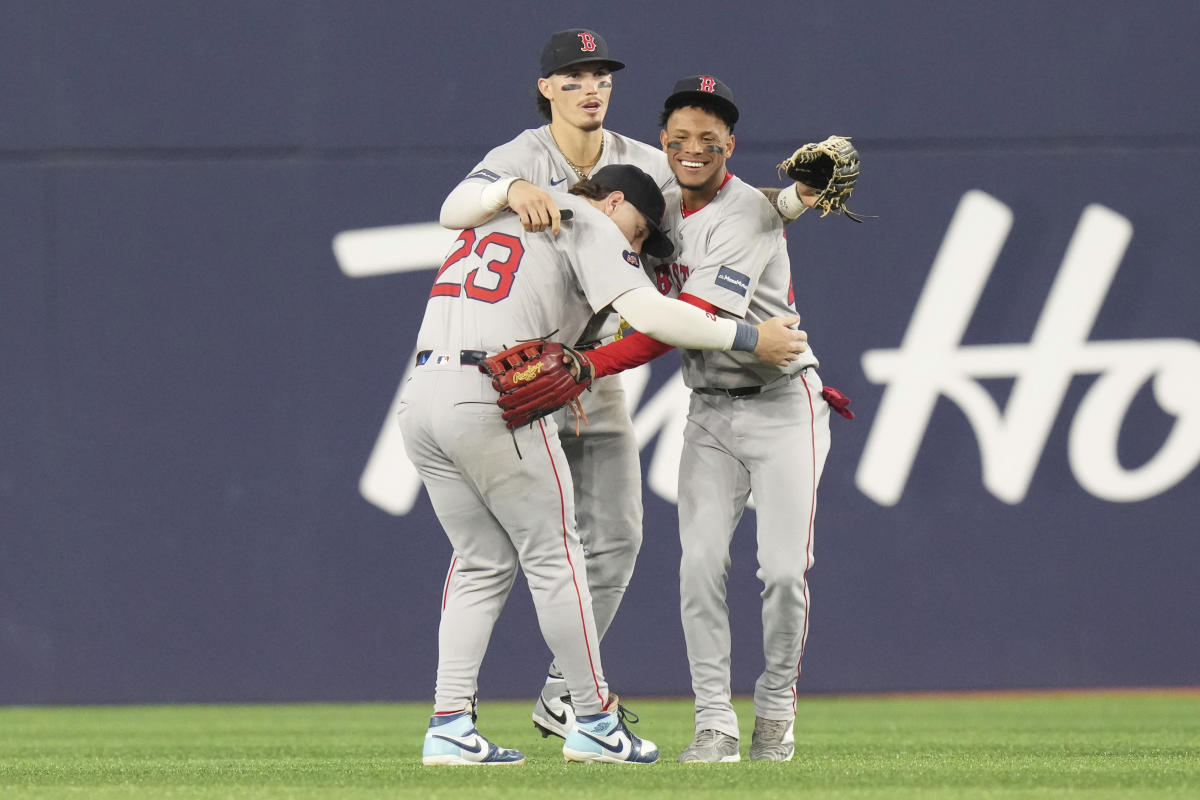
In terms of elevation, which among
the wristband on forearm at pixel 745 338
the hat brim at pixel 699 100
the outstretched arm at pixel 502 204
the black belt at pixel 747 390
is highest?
the hat brim at pixel 699 100

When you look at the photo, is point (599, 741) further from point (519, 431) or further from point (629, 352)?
point (629, 352)

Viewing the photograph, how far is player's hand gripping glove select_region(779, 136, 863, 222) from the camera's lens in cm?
389

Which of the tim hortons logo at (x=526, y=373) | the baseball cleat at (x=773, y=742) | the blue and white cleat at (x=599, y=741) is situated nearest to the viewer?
the tim hortons logo at (x=526, y=373)

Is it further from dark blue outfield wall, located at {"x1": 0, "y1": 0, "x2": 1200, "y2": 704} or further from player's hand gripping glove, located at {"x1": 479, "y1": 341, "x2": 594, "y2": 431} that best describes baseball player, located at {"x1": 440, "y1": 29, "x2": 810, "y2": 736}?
dark blue outfield wall, located at {"x1": 0, "y1": 0, "x2": 1200, "y2": 704}

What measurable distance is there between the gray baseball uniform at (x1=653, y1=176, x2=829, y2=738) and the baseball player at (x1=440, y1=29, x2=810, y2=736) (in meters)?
0.29

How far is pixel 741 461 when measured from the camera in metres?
4.10

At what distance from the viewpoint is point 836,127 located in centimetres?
616

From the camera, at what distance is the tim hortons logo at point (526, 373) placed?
371 centimetres

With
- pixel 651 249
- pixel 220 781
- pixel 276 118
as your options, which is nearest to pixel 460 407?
pixel 651 249

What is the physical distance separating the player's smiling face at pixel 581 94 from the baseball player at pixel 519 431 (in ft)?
1.17

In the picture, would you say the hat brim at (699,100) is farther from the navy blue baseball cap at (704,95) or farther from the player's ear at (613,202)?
the player's ear at (613,202)

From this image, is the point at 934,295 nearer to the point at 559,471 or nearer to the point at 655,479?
the point at 655,479

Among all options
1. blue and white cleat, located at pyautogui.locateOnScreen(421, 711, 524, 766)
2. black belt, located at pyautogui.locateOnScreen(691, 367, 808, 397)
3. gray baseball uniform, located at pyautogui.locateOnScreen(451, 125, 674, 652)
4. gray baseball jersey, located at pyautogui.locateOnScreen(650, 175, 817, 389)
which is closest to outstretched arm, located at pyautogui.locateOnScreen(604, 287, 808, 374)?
gray baseball jersey, located at pyautogui.locateOnScreen(650, 175, 817, 389)

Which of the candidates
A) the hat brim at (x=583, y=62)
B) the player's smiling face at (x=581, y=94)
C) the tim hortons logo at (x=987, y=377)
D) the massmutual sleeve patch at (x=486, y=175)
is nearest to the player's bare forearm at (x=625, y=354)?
the massmutual sleeve patch at (x=486, y=175)
